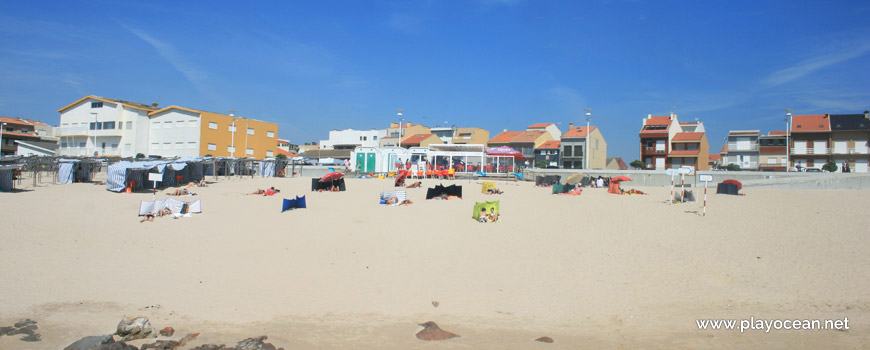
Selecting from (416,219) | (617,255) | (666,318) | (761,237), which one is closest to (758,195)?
(761,237)

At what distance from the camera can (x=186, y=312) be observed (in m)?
6.99

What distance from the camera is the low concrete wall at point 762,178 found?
23.0 metres

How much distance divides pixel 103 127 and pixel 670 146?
59.9 meters

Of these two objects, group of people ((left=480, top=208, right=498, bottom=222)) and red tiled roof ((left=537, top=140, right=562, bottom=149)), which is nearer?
group of people ((left=480, top=208, right=498, bottom=222))

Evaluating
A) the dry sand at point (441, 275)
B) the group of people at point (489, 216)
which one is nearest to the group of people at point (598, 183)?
the dry sand at point (441, 275)

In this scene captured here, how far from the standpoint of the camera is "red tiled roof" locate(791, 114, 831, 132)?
48.9 meters

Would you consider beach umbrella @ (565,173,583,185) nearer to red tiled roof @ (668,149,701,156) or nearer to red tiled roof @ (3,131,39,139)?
red tiled roof @ (668,149,701,156)

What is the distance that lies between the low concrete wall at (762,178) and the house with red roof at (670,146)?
21086 millimetres

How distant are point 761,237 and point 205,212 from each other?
15.5m

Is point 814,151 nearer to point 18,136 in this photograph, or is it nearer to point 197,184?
point 197,184

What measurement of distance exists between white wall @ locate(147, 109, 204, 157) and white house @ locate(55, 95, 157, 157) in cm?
115

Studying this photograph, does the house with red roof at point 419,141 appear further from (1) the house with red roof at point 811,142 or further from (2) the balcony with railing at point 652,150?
(1) the house with red roof at point 811,142

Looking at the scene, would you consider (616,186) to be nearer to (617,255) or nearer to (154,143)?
(617,255)

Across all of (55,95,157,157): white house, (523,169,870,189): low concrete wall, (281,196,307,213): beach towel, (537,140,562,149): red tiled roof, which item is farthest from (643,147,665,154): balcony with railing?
(55,95,157,157): white house
